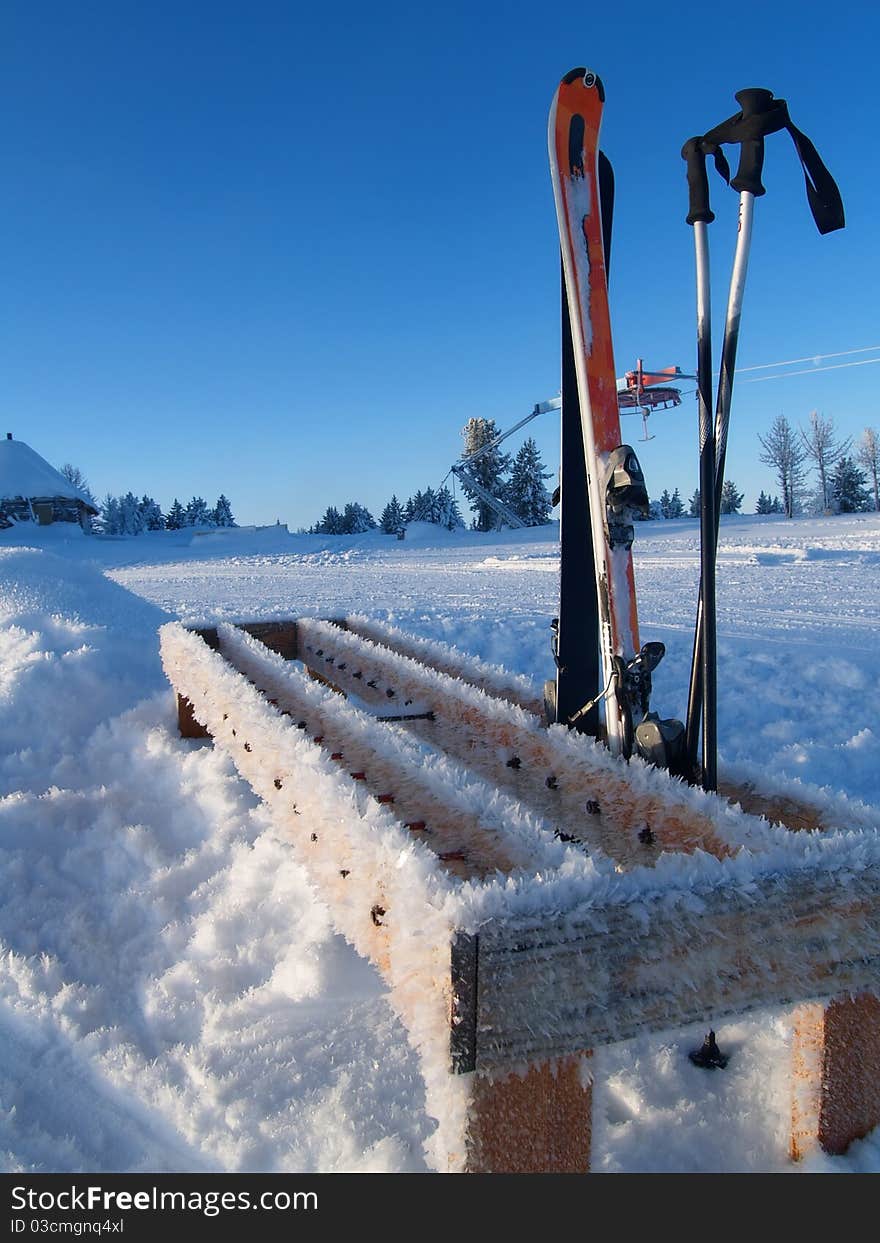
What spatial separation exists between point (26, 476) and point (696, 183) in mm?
41986

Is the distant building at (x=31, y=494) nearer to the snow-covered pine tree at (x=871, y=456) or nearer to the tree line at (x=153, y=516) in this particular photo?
the tree line at (x=153, y=516)

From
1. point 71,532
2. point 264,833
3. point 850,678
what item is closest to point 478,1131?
point 264,833

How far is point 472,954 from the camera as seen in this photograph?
3.03ft

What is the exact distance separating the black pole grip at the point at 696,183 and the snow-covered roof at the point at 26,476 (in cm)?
4061

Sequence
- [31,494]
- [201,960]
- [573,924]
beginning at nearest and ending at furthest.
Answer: [573,924], [201,960], [31,494]

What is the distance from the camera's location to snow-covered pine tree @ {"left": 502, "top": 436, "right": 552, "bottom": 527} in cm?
4394

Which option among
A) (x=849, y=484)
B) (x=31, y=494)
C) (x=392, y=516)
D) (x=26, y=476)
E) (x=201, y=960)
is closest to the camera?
(x=201, y=960)

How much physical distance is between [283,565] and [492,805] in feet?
55.4

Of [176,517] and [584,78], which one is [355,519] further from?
[584,78]

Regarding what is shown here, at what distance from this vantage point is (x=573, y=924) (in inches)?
38.4

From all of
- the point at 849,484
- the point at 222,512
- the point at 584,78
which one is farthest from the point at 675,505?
the point at 584,78

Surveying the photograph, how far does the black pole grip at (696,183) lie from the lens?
1.77m
